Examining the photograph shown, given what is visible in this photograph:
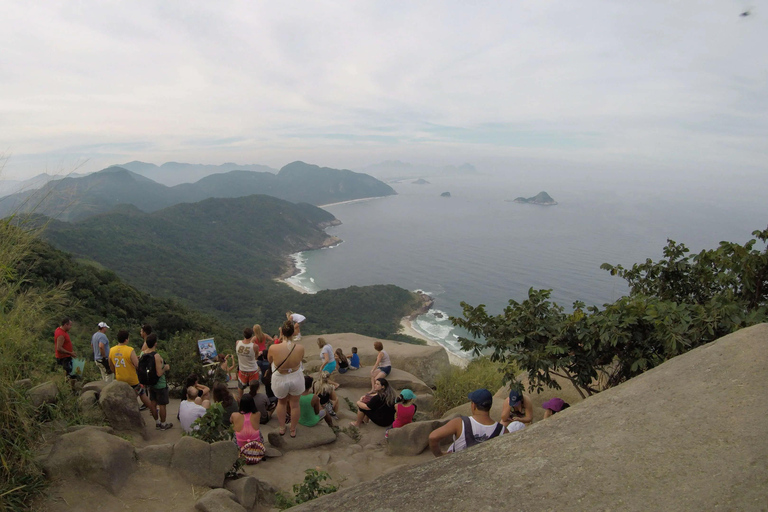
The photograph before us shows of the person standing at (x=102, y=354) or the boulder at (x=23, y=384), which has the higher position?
the boulder at (x=23, y=384)

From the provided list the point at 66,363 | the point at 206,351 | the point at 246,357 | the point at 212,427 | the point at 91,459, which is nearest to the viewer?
the point at 91,459

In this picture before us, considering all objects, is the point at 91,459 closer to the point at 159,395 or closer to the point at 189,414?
the point at 189,414

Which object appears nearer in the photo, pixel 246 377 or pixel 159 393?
pixel 159 393

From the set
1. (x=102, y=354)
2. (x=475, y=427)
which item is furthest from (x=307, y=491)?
(x=102, y=354)

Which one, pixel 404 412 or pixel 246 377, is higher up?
pixel 246 377

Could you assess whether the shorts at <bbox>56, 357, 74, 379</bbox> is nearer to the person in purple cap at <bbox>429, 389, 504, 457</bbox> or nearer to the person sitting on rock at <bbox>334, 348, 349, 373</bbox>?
the person sitting on rock at <bbox>334, 348, 349, 373</bbox>

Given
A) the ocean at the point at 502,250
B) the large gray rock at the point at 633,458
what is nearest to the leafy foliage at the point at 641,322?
the large gray rock at the point at 633,458

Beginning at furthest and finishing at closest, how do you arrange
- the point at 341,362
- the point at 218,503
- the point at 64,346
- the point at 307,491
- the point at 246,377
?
1. the point at 341,362
2. the point at 246,377
3. the point at 64,346
4. the point at 307,491
5. the point at 218,503

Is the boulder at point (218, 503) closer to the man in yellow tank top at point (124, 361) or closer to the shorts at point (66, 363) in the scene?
the man in yellow tank top at point (124, 361)

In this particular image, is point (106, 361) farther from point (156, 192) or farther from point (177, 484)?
point (156, 192)
